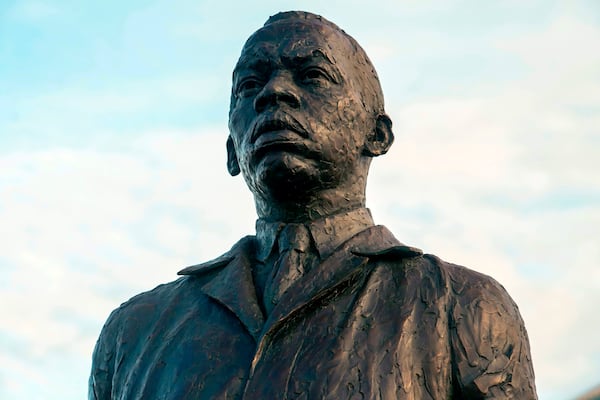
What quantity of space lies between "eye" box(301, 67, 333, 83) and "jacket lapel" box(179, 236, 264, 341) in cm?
95

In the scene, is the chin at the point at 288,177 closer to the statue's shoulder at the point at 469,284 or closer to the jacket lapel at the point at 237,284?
the jacket lapel at the point at 237,284

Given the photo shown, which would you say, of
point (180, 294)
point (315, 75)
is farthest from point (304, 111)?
point (180, 294)

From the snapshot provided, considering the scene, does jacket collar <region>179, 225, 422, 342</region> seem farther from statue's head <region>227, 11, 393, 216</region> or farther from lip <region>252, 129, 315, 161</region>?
lip <region>252, 129, 315, 161</region>

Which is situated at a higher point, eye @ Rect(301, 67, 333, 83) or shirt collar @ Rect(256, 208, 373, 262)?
eye @ Rect(301, 67, 333, 83)

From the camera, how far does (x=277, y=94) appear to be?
22.7 ft

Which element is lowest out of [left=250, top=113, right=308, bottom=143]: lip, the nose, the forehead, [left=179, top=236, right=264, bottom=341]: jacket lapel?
[left=179, top=236, right=264, bottom=341]: jacket lapel

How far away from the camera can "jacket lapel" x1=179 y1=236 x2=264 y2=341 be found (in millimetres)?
6629

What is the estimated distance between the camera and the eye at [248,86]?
23.6 feet

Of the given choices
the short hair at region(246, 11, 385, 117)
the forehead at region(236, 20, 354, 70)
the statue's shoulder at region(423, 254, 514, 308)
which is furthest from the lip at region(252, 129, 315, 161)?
the statue's shoulder at region(423, 254, 514, 308)

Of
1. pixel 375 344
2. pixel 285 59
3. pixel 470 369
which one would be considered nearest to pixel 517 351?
pixel 470 369

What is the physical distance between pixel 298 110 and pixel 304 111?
0.03 m

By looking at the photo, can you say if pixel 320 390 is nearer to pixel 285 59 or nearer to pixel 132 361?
pixel 132 361

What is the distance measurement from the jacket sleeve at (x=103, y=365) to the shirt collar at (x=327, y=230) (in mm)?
908

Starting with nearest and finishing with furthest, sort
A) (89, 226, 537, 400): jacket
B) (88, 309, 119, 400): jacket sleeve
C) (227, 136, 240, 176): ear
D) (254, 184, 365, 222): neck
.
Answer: (89, 226, 537, 400): jacket, (254, 184, 365, 222): neck, (88, 309, 119, 400): jacket sleeve, (227, 136, 240, 176): ear
